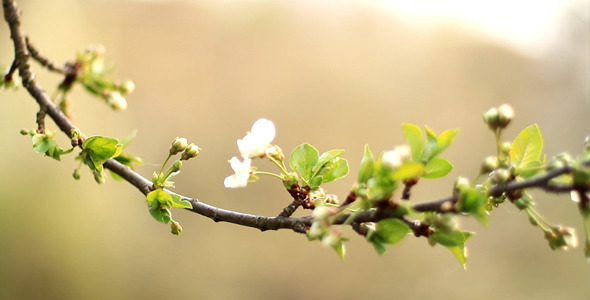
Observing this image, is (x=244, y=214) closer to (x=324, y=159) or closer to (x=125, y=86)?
(x=324, y=159)

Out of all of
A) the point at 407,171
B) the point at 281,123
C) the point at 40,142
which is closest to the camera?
the point at 407,171

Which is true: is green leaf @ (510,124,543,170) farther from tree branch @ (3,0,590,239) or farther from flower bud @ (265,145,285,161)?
flower bud @ (265,145,285,161)

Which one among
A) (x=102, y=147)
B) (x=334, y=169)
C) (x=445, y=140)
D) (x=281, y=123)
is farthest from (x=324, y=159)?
(x=281, y=123)

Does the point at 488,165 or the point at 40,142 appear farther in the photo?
the point at 40,142

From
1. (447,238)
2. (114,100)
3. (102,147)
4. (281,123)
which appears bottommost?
(447,238)

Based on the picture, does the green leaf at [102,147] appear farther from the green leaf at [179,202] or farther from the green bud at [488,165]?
the green bud at [488,165]

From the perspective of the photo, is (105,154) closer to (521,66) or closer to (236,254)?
Answer: (236,254)

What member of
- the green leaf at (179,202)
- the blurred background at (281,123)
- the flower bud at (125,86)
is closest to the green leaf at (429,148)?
the green leaf at (179,202)
